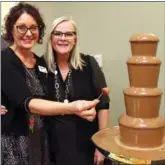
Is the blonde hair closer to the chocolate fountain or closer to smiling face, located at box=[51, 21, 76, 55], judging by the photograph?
smiling face, located at box=[51, 21, 76, 55]

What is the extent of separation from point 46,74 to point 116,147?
0.61 meters

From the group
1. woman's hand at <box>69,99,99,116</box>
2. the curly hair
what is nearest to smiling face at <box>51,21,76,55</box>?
the curly hair

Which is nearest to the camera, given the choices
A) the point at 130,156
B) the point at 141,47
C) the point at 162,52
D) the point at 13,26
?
the point at 130,156

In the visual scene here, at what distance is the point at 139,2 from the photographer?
6.55ft

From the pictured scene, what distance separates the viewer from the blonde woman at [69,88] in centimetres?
160

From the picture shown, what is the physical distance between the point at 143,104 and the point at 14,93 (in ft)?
1.84

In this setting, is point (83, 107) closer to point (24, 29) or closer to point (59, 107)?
point (59, 107)

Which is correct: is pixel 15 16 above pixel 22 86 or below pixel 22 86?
above

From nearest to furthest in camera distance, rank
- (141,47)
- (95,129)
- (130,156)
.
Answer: (130,156), (141,47), (95,129)

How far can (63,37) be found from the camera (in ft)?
5.23

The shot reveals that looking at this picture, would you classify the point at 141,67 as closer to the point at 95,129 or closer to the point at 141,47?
the point at 141,47

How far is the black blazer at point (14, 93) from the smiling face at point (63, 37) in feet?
0.56

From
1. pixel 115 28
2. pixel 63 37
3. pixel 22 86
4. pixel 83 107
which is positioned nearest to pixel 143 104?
pixel 83 107

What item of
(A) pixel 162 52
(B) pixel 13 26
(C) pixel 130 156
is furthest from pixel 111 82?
(C) pixel 130 156
